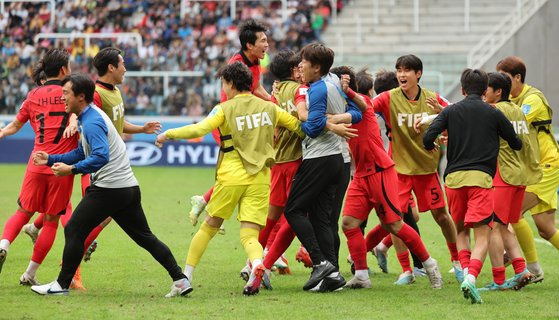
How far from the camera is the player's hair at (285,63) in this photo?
34.9 ft

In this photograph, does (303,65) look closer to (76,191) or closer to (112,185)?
(112,185)

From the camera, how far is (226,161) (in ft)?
31.8

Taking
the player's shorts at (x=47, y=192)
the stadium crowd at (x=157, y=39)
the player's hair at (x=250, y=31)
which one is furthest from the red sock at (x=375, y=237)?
the stadium crowd at (x=157, y=39)

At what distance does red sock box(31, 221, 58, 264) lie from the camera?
396 inches

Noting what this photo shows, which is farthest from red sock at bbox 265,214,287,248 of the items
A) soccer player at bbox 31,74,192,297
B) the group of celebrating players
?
soccer player at bbox 31,74,192,297

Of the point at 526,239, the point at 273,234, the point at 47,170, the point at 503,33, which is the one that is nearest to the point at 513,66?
the point at 526,239

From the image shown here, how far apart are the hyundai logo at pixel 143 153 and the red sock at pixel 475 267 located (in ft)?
63.8

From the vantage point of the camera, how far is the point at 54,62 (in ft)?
33.5

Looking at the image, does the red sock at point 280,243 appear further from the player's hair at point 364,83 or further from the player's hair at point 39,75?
the player's hair at point 39,75

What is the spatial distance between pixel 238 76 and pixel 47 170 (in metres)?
2.06

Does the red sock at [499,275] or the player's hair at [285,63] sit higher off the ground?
the player's hair at [285,63]

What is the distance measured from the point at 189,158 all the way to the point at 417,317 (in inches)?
791

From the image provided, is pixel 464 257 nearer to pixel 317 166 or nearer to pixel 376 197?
pixel 376 197

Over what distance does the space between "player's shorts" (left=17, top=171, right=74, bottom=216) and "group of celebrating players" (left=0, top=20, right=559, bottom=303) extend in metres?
0.01
